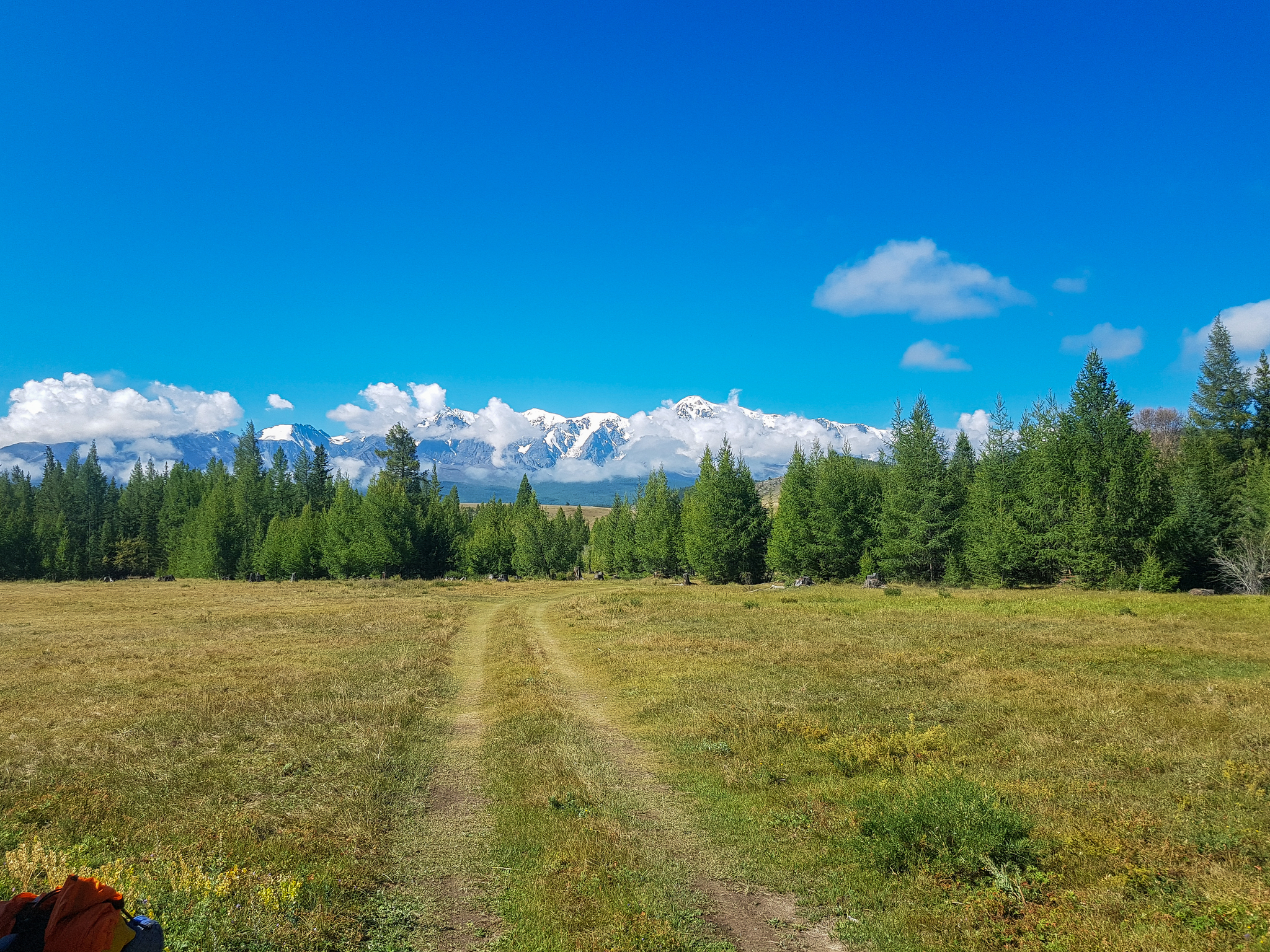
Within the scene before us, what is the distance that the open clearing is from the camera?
7500 mm

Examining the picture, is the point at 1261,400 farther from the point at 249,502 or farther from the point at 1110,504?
the point at 249,502

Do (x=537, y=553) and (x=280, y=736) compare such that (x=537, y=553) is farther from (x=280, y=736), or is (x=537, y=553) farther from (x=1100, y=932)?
(x=1100, y=932)

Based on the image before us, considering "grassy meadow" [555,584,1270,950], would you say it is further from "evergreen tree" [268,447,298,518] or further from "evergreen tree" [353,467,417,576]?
"evergreen tree" [268,447,298,518]

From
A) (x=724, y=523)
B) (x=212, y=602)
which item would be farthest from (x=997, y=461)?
(x=212, y=602)

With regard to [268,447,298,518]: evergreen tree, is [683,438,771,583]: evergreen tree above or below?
below

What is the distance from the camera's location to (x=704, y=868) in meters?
9.09

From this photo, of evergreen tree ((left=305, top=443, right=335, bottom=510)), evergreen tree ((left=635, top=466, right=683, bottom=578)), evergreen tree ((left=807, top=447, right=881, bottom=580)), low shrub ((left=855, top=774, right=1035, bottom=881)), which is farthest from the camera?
evergreen tree ((left=305, top=443, right=335, bottom=510))

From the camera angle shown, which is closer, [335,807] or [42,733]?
[335,807]

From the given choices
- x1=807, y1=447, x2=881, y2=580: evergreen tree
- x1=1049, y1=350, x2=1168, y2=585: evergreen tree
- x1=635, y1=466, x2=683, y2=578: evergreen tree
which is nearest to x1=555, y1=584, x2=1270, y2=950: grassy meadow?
x1=1049, y1=350, x2=1168, y2=585: evergreen tree

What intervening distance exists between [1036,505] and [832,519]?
755 inches

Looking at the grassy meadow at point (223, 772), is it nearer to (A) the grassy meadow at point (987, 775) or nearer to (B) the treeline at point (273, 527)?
(A) the grassy meadow at point (987, 775)

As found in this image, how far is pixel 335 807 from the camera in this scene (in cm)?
1101

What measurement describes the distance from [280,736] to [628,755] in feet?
26.8

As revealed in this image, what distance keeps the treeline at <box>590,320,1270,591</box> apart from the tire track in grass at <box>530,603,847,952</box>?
51424mm
